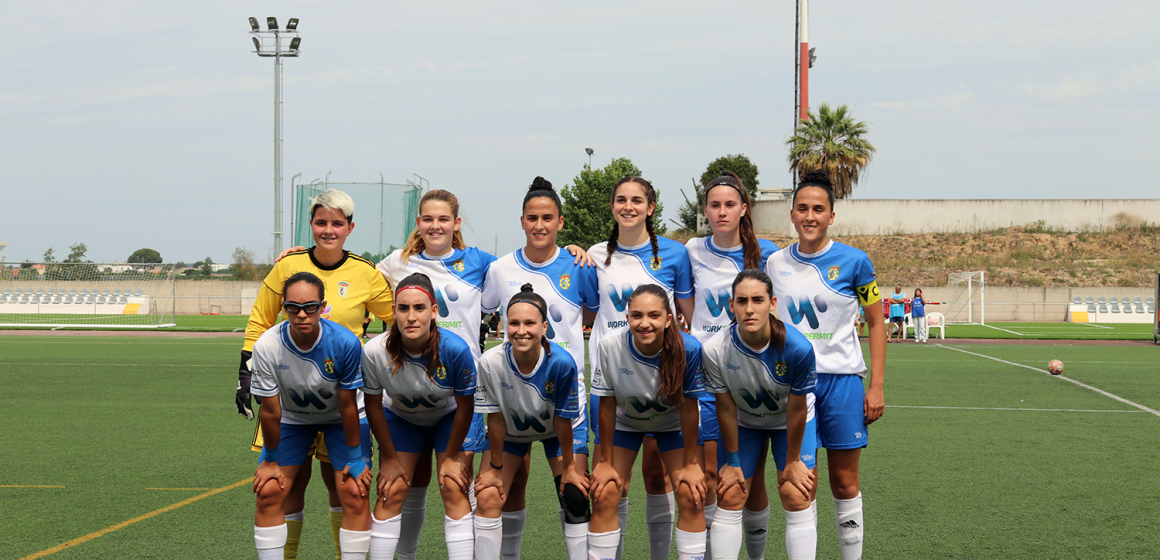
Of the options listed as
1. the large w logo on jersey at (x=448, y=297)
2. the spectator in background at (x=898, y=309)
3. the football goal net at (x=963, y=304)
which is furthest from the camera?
the football goal net at (x=963, y=304)

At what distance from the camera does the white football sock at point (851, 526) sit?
4258mm

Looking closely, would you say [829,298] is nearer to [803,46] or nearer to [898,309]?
[898,309]

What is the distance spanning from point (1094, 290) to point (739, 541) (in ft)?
147

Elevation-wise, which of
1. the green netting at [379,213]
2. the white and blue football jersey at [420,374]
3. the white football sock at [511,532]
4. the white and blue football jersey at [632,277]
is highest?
the green netting at [379,213]

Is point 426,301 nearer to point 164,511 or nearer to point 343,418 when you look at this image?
point 343,418

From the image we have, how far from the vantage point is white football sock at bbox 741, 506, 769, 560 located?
4.36m

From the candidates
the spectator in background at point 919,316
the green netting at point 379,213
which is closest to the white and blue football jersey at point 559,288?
the green netting at point 379,213

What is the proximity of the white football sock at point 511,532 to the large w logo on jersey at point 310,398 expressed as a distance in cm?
103

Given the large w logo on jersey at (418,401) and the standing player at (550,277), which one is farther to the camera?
the standing player at (550,277)

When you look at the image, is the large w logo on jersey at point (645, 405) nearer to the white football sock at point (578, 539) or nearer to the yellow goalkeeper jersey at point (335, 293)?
the white football sock at point (578, 539)

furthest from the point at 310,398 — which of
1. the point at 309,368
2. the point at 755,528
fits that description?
the point at 755,528

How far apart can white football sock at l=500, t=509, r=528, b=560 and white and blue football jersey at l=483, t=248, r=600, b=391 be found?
801 mm

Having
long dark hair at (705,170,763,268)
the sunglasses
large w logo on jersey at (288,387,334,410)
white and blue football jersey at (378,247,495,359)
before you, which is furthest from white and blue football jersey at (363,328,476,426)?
long dark hair at (705,170,763,268)

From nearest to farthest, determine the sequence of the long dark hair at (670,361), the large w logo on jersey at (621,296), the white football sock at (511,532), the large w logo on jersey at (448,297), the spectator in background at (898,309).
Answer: the long dark hair at (670,361)
the white football sock at (511,532)
the large w logo on jersey at (621,296)
the large w logo on jersey at (448,297)
the spectator in background at (898,309)
